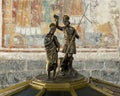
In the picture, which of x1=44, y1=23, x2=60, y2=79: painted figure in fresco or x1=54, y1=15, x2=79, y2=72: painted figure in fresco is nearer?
x1=44, y1=23, x2=60, y2=79: painted figure in fresco

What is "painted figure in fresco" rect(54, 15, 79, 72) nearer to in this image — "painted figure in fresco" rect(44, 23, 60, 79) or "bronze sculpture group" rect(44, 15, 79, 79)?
"bronze sculpture group" rect(44, 15, 79, 79)

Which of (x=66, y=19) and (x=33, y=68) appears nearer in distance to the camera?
(x=66, y=19)

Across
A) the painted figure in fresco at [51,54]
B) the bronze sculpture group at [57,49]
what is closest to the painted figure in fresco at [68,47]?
the bronze sculpture group at [57,49]

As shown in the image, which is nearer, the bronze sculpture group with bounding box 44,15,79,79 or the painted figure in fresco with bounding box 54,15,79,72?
the bronze sculpture group with bounding box 44,15,79,79

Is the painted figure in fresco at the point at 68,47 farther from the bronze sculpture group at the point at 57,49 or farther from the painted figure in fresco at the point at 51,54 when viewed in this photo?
the painted figure in fresco at the point at 51,54

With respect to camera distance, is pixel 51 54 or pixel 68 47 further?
pixel 68 47

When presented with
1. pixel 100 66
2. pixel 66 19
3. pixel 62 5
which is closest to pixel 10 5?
pixel 62 5

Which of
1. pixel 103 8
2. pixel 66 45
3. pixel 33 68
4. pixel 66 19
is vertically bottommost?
pixel 33 68

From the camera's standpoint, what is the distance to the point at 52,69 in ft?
8.67

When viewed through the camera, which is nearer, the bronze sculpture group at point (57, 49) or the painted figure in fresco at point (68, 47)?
the bronze sculpture group at point (57, 49)

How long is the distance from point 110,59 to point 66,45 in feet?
11.0

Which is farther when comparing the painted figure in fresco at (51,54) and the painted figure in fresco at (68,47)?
the painted figure in fresco at (68,47)

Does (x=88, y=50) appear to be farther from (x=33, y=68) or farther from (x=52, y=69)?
(x=52, y=69)

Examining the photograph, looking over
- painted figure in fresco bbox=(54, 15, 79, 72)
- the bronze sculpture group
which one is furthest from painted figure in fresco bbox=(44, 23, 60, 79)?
painted figure in fresco bbox=(54, 15, 79, 72)
